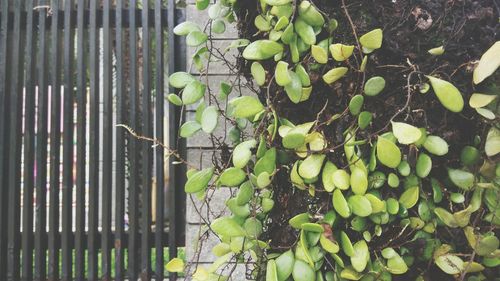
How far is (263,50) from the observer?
1120 mm

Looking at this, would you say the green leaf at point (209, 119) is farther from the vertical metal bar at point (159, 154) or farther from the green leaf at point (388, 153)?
the vertical metal bar at point (159, 154)

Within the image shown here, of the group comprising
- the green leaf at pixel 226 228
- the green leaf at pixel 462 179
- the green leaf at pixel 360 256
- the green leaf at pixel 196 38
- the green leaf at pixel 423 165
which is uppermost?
the green leaf at pixel 196 38

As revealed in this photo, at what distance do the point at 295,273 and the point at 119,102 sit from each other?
78.6 inches

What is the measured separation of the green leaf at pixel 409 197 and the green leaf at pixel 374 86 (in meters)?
0.23

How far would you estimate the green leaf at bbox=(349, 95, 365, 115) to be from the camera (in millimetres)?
1059

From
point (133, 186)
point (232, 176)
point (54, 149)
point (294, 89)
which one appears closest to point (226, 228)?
point (232, 176)

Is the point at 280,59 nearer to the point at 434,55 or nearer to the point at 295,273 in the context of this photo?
the point at 434,55

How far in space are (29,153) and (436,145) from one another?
7.89 ft

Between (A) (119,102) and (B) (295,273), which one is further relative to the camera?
(A) (119,102)

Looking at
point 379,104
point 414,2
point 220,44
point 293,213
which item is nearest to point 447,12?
point 414,2

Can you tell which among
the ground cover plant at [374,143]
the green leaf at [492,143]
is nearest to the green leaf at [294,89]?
the ground cover plant at [374,143]

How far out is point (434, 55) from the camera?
3.61ft

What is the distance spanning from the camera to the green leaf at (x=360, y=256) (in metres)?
1.01

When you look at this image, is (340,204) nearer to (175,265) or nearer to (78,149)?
(175,265)
